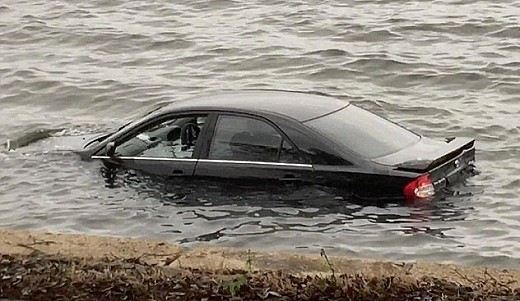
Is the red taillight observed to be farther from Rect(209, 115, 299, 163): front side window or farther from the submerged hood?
Rect(209, 115, 299, 163): front side window

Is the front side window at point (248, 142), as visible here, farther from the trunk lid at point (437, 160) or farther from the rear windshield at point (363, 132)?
the trunk lid at point (437, 160)

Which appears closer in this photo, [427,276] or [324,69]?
[427,276]

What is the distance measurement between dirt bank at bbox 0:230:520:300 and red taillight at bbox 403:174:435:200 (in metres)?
3.37

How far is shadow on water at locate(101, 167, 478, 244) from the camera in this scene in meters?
9.46

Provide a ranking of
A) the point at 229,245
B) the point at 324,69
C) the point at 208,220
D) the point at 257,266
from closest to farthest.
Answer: the point at 257,266 → the point at 229,245 → the point at 208,220 → the point at 324,69

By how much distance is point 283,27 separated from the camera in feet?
74.1

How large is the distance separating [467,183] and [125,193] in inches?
131

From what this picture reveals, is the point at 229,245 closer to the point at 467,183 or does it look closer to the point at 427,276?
the point at 467,183

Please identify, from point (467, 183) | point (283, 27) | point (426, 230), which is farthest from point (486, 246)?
point (283, 27)

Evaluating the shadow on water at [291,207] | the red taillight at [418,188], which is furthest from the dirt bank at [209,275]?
the red taillight at [418,188]

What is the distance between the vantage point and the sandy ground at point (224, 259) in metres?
5.93

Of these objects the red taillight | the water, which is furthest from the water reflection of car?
the water

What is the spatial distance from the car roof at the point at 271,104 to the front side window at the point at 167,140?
148mm

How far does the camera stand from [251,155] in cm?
1029
